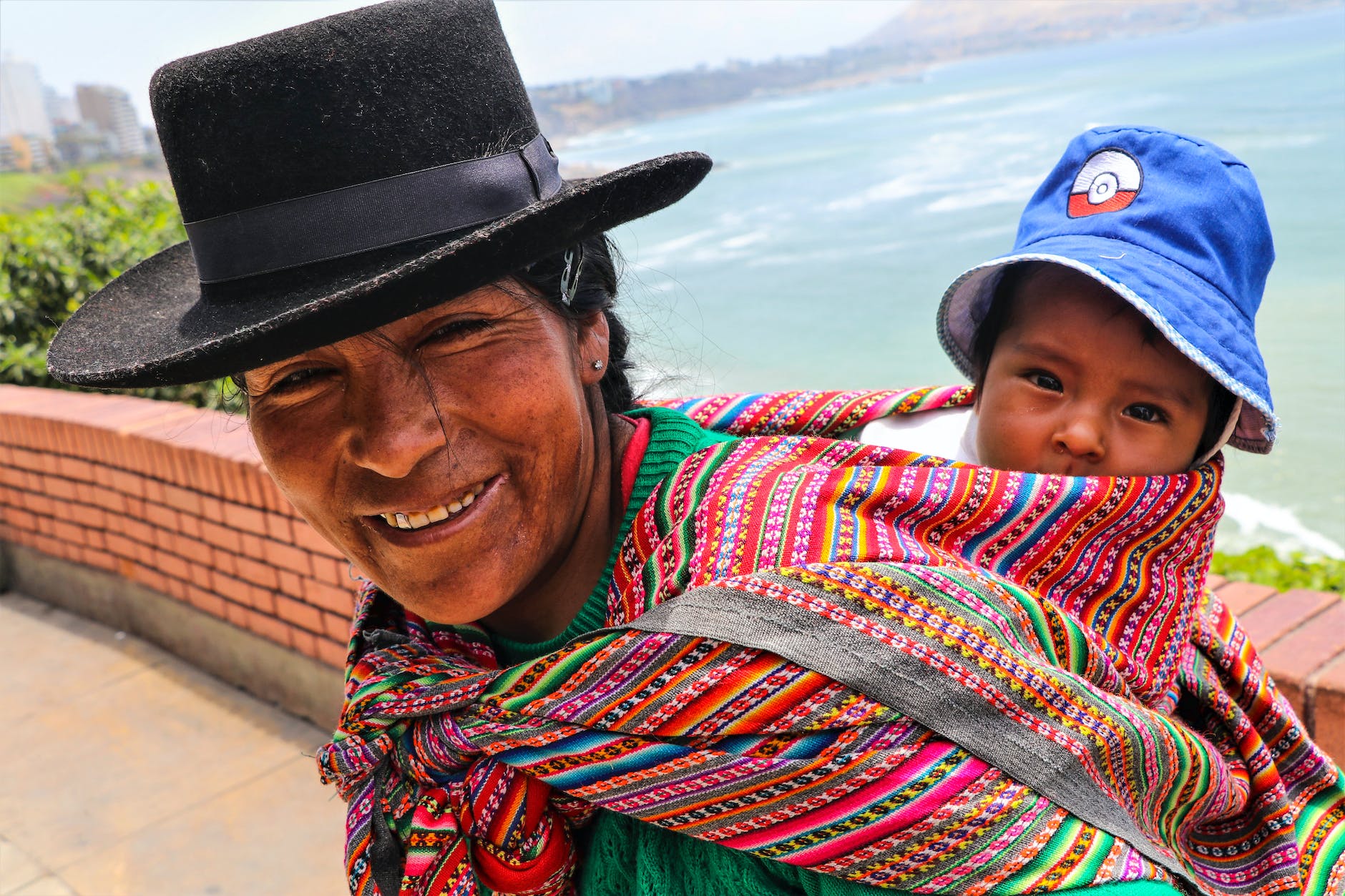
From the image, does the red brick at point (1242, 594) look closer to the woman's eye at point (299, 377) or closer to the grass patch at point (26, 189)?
the woman's eye at point (299, 377)

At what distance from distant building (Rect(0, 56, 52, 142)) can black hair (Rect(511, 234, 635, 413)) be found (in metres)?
10.3

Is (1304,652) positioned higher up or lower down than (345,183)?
lower down

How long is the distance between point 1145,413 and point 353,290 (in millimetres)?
1293

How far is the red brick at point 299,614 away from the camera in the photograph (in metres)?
3.87

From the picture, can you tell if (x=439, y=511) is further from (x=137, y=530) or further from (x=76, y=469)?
(x=76, y=469)

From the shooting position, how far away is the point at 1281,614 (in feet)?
8.43

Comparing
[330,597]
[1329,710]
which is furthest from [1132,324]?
[330,597]

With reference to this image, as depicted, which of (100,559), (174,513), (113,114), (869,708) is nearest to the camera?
(869,708)

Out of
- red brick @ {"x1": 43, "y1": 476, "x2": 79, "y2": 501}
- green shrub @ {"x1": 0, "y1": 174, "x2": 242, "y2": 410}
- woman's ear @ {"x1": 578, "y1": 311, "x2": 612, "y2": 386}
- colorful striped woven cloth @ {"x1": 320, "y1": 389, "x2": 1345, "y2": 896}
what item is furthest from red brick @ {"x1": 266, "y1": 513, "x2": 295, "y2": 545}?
woman's ear @ {"x1": 578, "y1": 311, "x2": 612, "y2": 386}

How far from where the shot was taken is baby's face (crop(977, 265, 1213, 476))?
1.80 m

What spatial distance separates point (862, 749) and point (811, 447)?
51cm

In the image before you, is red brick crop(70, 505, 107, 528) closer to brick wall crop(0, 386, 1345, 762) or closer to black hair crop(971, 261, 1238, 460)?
brick wall crop(0, 386, 1345, 762)

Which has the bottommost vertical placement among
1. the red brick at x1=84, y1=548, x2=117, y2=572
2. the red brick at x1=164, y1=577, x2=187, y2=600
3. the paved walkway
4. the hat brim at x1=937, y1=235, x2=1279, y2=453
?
the paved walkway

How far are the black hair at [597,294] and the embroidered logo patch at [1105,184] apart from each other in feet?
2.60
